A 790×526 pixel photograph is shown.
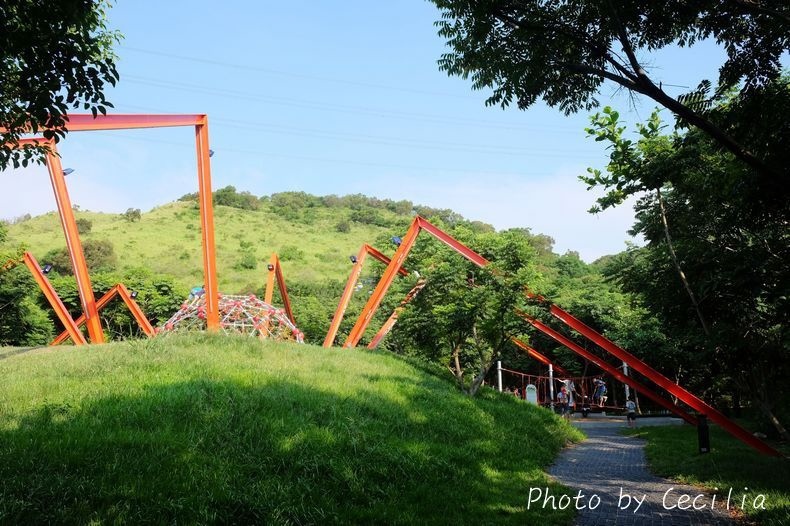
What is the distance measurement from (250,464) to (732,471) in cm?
766

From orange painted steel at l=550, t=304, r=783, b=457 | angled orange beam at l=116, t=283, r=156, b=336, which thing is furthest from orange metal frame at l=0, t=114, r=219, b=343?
orange painted steel at l=550, t=304, r=783, b=457

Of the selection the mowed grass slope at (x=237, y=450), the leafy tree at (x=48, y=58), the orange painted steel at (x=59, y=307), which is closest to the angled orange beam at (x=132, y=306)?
the orange painted steel at (x=59, y=307)

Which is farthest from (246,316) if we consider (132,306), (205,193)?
(205,193)

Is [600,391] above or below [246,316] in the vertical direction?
below

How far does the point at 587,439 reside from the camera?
52.9 feet

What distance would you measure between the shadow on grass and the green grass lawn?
Result: 2.32 metres

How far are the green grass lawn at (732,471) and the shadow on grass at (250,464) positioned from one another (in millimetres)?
2321

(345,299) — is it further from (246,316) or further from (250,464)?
(250,464)

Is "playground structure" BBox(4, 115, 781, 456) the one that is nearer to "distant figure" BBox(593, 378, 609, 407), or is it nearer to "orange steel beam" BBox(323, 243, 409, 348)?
"orange steel beam" BBox(323, 243, 409, 348)

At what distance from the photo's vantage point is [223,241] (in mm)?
74250

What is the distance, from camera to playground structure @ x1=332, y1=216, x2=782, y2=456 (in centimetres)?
1259

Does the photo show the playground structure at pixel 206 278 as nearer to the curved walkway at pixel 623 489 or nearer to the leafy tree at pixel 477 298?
the leafy tree at pixel 477 298

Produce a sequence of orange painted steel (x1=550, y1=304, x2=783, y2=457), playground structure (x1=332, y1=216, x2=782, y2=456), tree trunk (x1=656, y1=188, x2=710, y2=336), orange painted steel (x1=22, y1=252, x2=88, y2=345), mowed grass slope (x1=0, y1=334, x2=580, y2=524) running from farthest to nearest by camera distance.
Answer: orange painted steel (x1=22, y1=252, x2=88, y2=345)
playground structure (x1=332, y1=216, x2=782, y2=456)
orange painted steel (x1=550, y1=304, x2=783, y2=457)
tree trunk (x1=656, y1=188, x2=710, y2=336)
mowed grass slope (x1=0, y1=334, x2=580, y2=524)

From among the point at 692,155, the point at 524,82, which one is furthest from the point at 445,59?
the point at 692,155
